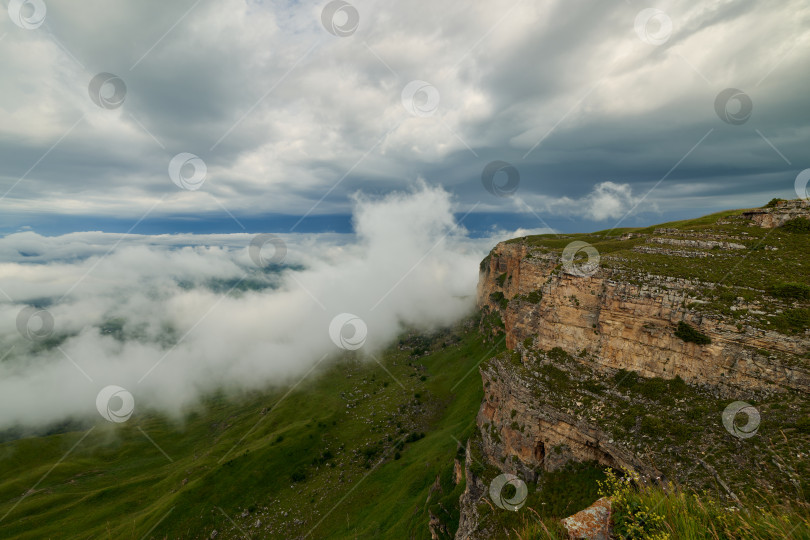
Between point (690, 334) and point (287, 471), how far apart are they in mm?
140160

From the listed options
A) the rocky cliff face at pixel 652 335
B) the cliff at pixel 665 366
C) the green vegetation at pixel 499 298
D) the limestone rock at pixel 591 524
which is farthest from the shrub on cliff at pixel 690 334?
the green vegetation at pixel 499 298

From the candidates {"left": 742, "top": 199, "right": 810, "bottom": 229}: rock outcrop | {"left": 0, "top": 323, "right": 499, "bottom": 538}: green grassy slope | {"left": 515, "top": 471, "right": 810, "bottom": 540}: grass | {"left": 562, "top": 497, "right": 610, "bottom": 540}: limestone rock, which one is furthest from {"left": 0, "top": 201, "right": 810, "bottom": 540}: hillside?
{"left": 0, "top": 323, "right": 499, "bottom": 538}: green grassy slope

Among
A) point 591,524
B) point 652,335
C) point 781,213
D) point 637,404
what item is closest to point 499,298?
point 781,213

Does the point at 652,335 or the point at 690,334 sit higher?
the point at 652,335

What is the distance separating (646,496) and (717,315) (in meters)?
32.3

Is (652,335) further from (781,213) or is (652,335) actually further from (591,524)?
(591,524)

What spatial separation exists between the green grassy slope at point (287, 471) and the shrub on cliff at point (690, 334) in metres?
58.0

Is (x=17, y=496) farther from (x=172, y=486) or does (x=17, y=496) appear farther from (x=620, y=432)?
(x=620, y=432)

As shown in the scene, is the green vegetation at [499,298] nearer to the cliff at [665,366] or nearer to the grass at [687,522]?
the cliff at [665,366]

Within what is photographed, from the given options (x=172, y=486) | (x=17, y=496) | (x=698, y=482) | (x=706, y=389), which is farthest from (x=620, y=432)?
(x=17, y=496)

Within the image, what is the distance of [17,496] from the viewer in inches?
5817

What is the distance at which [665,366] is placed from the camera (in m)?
35.3

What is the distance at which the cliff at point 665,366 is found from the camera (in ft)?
85.9

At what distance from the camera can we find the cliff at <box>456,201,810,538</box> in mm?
26172
